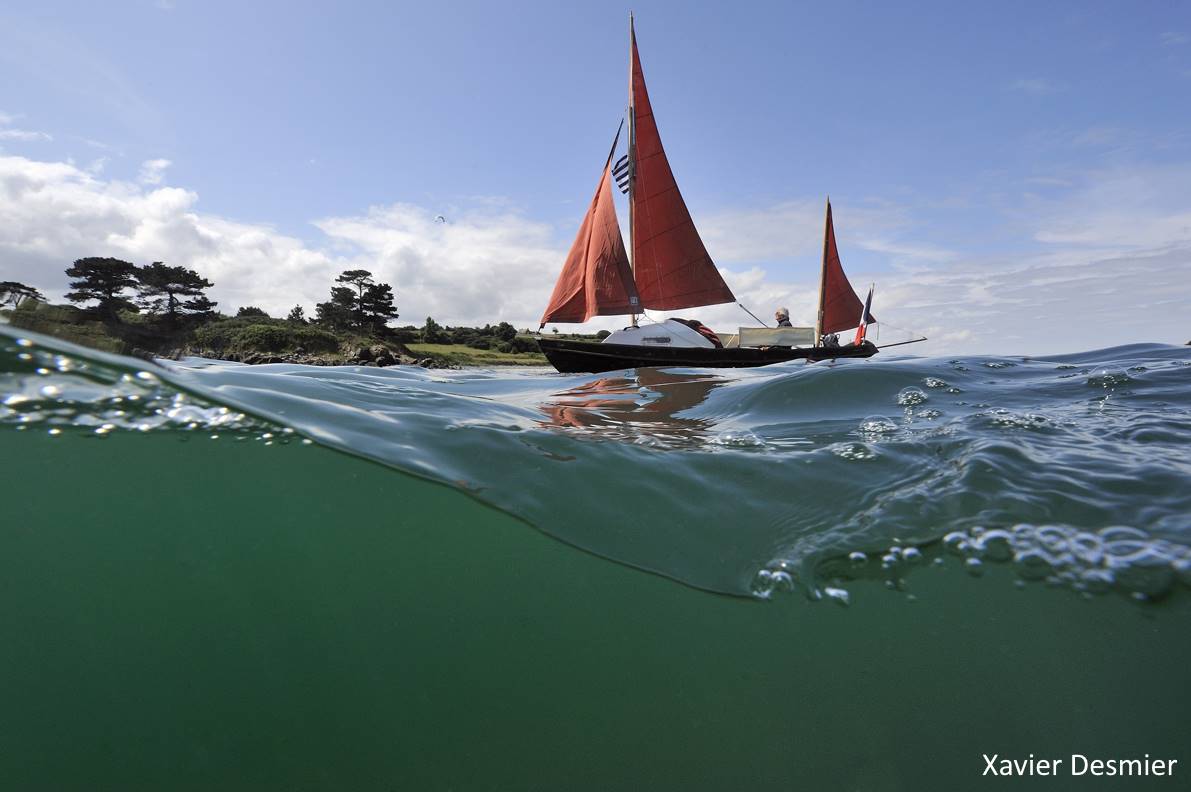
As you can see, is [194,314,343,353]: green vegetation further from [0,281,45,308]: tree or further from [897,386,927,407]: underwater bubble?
[897,386,927,407]: underwater bubble

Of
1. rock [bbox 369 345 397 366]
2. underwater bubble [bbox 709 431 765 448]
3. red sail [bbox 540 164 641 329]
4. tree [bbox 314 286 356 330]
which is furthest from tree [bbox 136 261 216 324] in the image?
tree [bbox 314 286 356 330]

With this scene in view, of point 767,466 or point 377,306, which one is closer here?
point 767,466

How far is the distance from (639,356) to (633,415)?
1423 centimetres

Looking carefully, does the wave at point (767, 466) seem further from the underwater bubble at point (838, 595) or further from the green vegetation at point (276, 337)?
the green vegetation at point (276, 337)

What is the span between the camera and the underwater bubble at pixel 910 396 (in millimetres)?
6277

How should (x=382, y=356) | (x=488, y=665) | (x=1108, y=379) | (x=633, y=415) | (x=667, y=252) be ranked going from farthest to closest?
(x=382, y=356)
(x=667, y=252)
(x=1108, y=379)
(x=633, y=415)
(x=488, y=665)

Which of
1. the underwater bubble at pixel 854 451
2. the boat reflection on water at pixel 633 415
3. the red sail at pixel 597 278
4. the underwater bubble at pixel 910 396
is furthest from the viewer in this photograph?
the red sail at pixel 597 278

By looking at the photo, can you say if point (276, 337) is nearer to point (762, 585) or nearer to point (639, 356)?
point (639, 356)

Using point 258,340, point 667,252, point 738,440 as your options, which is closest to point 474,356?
point 258,340

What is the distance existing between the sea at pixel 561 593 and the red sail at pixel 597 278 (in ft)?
61.5

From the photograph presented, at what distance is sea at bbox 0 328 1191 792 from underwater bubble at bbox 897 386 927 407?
61cm

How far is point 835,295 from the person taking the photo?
1259 inches

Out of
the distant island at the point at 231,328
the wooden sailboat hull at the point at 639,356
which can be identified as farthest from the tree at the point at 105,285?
the wooden sailboat hull at the point at 639,356

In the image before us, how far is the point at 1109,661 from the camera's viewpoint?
3.62 meters
